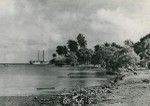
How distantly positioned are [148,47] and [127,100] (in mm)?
95530

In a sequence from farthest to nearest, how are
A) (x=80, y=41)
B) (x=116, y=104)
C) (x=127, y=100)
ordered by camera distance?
1. (x=80, y=41)
2. (x=127, y=100)
3. (x=116, y=104)

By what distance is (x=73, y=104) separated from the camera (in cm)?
3088

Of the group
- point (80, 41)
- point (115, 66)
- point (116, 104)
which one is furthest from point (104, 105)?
point (80, 41)

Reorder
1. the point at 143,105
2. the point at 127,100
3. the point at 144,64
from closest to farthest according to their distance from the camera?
1. the point at 143,105
2. the point at 127,100
3. the point at 144,64

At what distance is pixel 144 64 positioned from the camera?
390 feet

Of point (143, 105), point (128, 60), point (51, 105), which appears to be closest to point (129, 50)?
point (128, 60)

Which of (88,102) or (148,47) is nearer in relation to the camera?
(88,102)

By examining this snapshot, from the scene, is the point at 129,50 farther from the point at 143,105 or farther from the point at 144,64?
the point at 143,105

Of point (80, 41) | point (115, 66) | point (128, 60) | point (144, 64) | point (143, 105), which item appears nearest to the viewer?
point (143, 105)

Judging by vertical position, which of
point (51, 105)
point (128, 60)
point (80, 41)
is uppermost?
point (80, 41)

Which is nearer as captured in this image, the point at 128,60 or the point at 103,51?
the point at 128,60

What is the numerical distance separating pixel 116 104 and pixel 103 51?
9630cm

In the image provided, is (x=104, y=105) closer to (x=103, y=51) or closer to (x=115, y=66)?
(x=115, y=66)

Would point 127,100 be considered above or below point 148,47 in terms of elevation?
below
